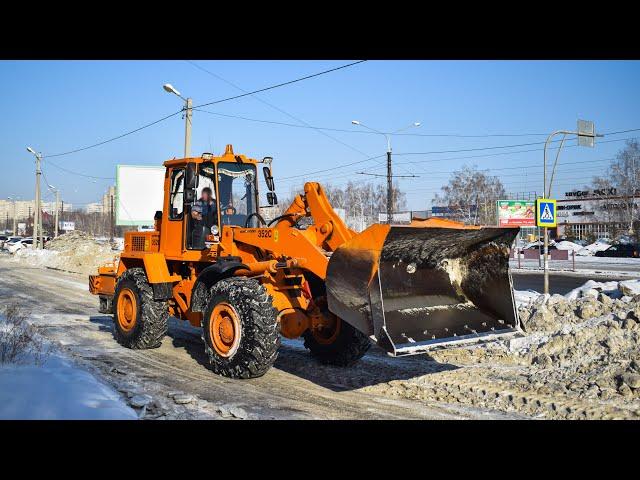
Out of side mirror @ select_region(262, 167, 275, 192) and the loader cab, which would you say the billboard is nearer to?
side mirror @ select_region(262, 167, 275, 192)

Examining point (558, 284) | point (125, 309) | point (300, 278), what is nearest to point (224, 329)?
point (300, 278)

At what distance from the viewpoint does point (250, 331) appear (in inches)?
280

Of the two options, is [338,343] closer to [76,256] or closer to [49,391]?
[49,391]

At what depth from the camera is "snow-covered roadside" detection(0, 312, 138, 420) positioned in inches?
196

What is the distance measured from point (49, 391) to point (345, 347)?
385 cm

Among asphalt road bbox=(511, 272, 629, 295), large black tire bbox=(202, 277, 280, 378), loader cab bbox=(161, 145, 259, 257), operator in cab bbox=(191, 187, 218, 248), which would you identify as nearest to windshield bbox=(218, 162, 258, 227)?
loader cab bbox=(161, 145, 259, 257)

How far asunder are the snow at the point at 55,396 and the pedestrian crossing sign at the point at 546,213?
12139 millimetres

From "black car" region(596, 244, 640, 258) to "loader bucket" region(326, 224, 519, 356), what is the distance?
4260cm

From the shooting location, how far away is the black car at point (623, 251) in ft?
146
